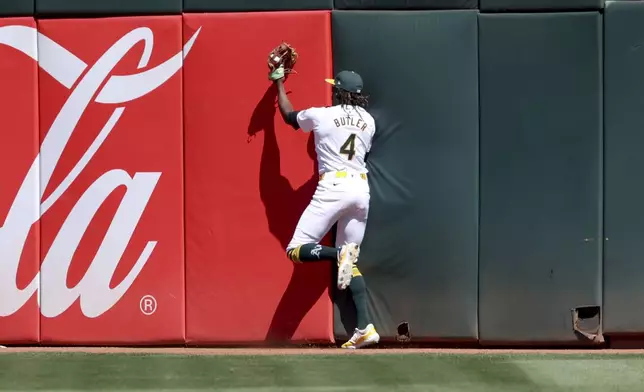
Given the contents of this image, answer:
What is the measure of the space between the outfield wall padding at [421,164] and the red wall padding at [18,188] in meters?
2.04

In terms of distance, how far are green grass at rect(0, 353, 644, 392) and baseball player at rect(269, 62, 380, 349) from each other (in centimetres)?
54

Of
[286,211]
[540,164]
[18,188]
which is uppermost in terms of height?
[540,164]

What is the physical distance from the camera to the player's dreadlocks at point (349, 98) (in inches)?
210

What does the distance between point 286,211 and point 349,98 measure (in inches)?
33.4

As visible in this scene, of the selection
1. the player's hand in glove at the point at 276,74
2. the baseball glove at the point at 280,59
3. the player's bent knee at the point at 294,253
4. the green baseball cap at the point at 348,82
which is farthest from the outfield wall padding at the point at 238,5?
the player's bent knee at the point at 294,253

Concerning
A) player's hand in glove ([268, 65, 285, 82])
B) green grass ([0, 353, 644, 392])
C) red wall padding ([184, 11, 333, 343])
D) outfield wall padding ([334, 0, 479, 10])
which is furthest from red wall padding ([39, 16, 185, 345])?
outfield wall padding ([334, 0, 479, 10])

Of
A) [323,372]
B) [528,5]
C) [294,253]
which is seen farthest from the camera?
[528,5]

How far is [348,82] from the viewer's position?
17.3 feet

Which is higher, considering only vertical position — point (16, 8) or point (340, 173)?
point (16, 8)

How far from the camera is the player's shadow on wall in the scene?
18.1 ft

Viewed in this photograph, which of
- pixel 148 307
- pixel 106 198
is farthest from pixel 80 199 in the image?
pixel 148 307

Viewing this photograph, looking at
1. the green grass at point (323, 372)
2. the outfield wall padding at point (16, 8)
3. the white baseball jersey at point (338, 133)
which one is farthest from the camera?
the outfield wall padding at point (16, 8)

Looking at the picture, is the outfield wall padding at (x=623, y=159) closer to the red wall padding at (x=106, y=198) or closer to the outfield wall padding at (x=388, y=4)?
the outfield wall padding at (x=388, y=4)

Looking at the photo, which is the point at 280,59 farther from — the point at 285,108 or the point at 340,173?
the point at 340,173
